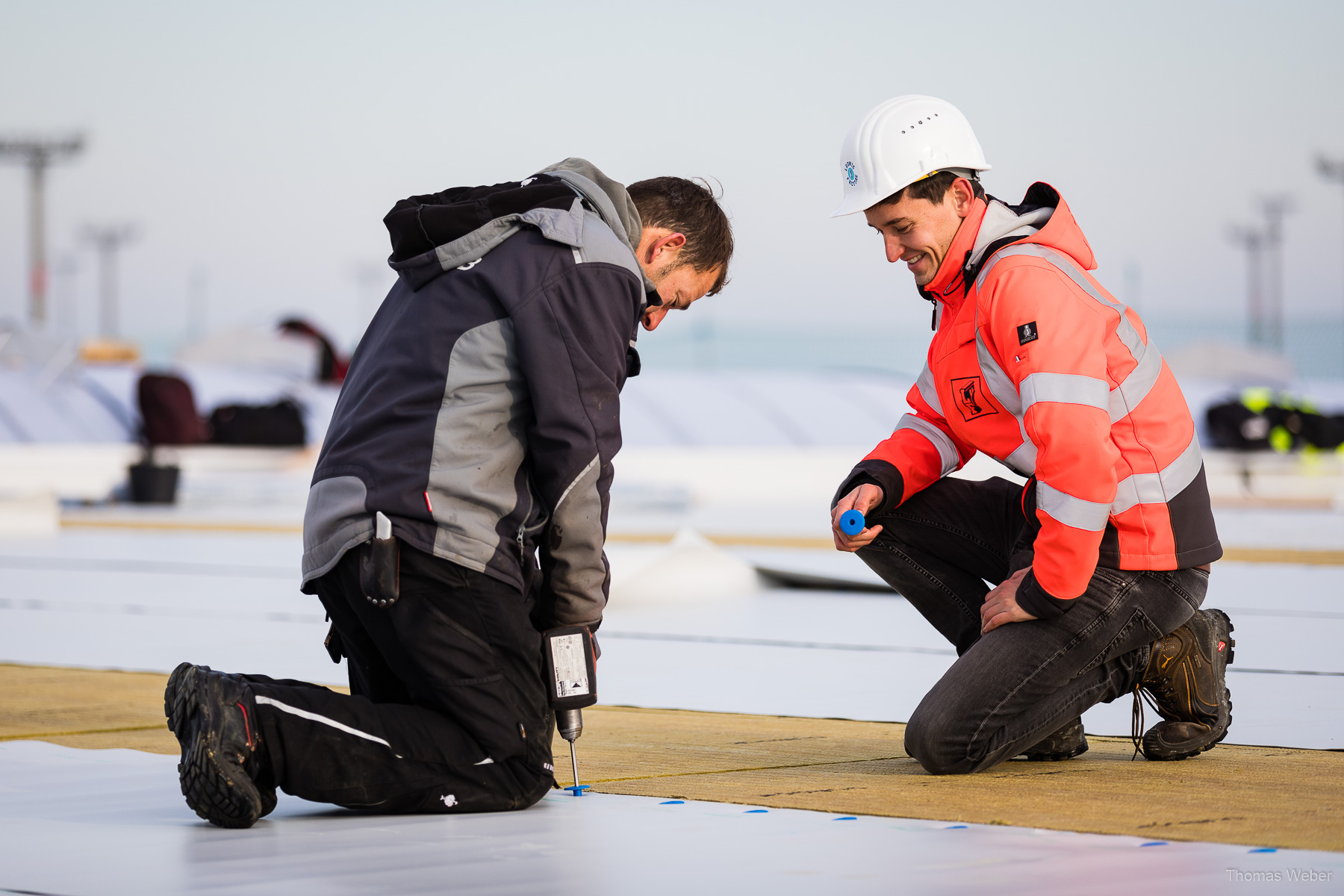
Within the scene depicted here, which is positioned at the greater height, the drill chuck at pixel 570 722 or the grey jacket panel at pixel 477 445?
the grey jacket panel at pixel 477 445

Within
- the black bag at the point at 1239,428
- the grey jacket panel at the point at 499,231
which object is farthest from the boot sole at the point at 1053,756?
the black bag at the point at 1239,428

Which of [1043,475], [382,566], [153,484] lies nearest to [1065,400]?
[1043,475]

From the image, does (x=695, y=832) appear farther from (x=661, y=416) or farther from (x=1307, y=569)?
(x=661, y=416)

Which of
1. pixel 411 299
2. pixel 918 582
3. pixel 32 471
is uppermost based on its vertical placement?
pixel 411 299

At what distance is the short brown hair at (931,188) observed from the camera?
10.3 feet

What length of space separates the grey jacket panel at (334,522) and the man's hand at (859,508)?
3.75 ft

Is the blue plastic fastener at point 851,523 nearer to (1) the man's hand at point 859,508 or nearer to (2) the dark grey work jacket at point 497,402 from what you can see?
(1) the man's hand at point 859,508

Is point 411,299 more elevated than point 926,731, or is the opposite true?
point 411,299

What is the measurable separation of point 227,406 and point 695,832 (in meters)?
17.8

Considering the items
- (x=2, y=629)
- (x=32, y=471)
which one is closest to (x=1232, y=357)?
(x=32, y=471)

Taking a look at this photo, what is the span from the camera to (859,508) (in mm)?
3273

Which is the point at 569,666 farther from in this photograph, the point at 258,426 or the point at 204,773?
the point at 258,426

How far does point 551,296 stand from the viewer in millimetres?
2588

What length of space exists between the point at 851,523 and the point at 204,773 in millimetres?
1500
